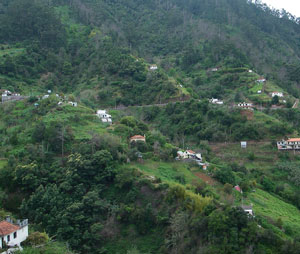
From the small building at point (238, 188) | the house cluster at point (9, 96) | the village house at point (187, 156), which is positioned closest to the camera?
the small building at point (238, 188)

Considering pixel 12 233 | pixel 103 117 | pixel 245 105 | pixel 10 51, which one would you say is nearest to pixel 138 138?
pixel 103 117

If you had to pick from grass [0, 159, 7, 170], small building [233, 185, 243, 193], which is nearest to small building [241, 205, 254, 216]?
small building [233, 185, 243, 193]

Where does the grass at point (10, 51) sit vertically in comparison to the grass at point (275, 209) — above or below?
above

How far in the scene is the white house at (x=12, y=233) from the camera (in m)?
A: 16.7

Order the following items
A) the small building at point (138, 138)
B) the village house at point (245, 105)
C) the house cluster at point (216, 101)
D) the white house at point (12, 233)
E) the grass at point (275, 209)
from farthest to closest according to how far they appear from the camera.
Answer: the house cluster at point (216, 101) → the village house at point (245, 105) → the small building at point (138, 138) → the grass at point (275, 209) → the white house at point (12, 233)

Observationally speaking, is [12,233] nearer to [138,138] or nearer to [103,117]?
[138,138]

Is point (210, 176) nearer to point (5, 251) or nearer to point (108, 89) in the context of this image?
point (5, 251)

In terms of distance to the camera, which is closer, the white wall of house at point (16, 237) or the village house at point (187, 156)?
the white wall of house at point (16, 237)

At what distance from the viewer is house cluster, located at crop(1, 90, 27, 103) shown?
3869 centimetres

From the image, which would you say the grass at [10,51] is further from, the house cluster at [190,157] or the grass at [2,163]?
the house cluster at [190,157]

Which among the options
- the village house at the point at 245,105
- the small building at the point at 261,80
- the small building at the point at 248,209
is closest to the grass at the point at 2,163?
the small building at the point at 248,209

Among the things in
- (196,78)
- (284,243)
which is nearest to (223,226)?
(284,243)

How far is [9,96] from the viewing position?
39562 millimetres

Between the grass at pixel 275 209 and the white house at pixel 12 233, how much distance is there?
42.7ft
